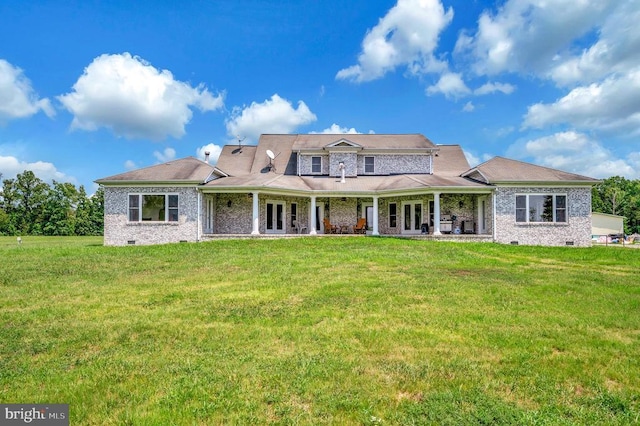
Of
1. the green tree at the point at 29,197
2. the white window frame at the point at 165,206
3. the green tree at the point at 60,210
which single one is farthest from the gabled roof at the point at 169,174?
the green tree at the point at 29,197

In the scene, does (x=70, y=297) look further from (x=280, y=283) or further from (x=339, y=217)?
(x=339, y=217)

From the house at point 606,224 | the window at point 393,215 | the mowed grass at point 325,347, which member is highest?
the window at point 393,215

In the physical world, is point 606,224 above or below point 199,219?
below

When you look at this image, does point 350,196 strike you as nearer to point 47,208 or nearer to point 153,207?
point 153,207

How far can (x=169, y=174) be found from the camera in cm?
1959

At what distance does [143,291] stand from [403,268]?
665 cm

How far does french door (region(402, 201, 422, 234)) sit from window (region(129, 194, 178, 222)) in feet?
43.2

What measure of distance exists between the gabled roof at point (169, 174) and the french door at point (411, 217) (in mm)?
11696

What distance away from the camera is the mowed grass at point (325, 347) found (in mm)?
3039

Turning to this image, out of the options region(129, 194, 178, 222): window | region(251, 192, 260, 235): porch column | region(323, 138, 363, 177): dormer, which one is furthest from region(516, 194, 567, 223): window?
region(129, 194, 178, 222): window

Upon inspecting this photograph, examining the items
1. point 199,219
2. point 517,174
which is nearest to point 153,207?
point 199,219

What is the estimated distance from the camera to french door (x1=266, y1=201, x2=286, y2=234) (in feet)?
70.4

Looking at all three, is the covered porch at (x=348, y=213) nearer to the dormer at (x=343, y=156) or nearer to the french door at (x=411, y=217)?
the french door at (x=411, y=217)

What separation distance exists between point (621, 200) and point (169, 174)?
63538 millimetres
